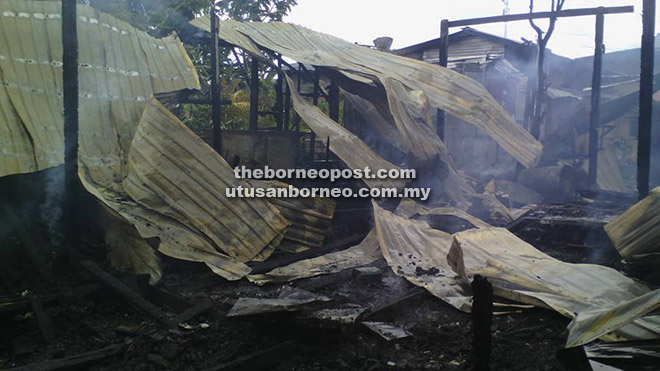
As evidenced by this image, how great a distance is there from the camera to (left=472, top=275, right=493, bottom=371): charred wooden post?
295 centimetres

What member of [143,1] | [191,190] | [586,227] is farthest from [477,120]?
[143,1]

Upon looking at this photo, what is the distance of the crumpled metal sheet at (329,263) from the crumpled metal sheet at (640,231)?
8.57 feet

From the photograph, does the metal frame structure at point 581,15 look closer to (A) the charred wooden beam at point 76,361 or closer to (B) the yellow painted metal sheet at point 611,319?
(B) the yellow painted metal sheet at point 611,319

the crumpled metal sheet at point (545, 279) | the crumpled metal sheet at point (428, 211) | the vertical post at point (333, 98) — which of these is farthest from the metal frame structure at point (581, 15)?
the crumpled metal sheet at point (545, 279)

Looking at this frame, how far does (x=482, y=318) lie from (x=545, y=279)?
1810mm

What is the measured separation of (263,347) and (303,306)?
0.43 m

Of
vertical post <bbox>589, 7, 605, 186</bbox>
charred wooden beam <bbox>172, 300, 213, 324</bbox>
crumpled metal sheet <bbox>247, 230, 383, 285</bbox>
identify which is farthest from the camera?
vertical post <bbox>589, 7, 605, 186</bbox>

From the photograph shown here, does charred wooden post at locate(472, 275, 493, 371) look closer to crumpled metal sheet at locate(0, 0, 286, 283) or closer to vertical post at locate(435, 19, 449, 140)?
crumpled metal sheet at locate(0, 0, 286, 283)

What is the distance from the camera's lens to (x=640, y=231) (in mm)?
4828

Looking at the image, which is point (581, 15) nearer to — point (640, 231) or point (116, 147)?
point (640, 231)

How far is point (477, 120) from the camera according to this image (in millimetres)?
7355

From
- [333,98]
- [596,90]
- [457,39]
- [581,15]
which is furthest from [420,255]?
[457,39]

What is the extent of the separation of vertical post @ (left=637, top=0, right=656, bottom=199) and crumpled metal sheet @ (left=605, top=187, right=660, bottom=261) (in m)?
2.76

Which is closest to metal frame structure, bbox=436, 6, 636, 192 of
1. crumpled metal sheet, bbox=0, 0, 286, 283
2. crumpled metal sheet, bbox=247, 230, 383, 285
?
crumpled metal sheet, bbox=247, 230, 383, 285
